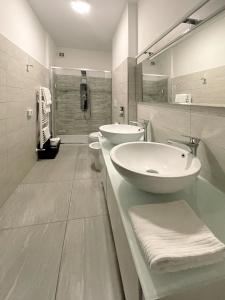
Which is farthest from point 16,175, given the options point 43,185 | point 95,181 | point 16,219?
point 95,181

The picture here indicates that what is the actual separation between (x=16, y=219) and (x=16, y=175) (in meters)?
0.84

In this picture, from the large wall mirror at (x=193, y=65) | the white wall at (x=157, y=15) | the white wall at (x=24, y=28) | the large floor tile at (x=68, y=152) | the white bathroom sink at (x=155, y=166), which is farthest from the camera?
the large floor tile at (x=68, y=152)

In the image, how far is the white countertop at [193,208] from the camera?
51 centimetres

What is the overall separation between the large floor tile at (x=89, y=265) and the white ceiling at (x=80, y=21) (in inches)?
118

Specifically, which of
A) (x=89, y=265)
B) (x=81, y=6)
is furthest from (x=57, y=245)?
(x=81, y=6)

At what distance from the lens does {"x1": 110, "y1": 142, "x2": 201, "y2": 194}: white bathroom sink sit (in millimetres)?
782

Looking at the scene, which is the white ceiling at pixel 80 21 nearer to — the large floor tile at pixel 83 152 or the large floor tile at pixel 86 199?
the large floor tile at pixel 83 152

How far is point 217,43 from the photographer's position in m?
1.05

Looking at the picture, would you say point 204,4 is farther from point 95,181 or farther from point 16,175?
point 16,175

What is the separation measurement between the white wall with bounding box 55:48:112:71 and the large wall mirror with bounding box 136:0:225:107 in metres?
3.33

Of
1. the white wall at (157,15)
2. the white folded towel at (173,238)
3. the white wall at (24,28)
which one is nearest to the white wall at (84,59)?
the white wall at (24,28)

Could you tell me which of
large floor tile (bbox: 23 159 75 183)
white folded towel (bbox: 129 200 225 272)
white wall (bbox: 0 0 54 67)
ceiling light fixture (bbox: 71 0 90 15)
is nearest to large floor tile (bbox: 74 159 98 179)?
large floor tile (bbox: 23 159 75 183)

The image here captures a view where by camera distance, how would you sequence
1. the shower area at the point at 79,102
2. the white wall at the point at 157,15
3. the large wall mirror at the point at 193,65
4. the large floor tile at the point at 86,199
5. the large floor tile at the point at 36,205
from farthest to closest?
1. the shower area at the point at 79,102
2. the large floor tile at the point at 86,199
3. the large floor tile at the point at 36,205
4. the white wall at the point at 157,15
5. the large wall mirror at the point at 193,65

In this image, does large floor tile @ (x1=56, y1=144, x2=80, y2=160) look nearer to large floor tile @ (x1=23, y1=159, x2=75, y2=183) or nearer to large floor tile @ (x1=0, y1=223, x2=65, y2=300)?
large floor tile @ (x1=23, y1=159, x2=75, y2=183)
